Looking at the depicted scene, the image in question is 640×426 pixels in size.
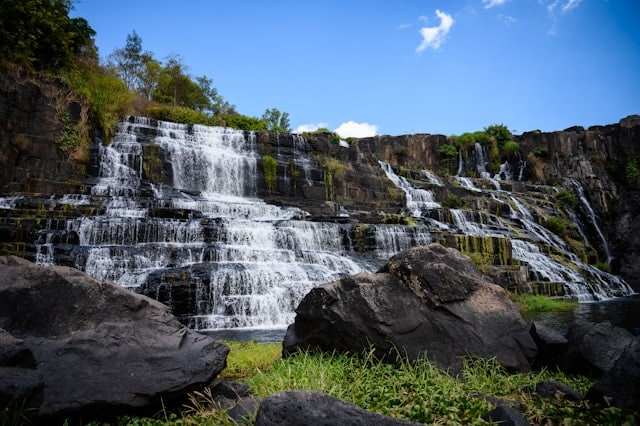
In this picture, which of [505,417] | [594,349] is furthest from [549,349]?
[505,417]

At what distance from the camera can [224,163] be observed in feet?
83.0

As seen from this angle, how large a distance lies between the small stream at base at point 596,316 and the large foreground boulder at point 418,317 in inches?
209

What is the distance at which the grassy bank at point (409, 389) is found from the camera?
3.54 meters

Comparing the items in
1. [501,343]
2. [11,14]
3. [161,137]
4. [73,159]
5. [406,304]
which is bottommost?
[501,343]

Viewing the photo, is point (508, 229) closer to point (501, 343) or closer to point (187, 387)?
point (501, 343)

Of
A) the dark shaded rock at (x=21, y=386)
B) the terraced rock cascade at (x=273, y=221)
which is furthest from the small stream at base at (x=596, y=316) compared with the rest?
the dark shaded rock at (x=21, y=386)

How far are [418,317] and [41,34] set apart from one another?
23873mm

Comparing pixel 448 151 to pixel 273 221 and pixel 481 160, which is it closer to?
pixel 481 160

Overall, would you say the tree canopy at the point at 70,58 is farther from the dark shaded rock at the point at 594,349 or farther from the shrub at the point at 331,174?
the dark shaded rock at the point at 594,349

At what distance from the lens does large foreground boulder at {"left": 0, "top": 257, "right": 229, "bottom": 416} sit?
11.4 ft

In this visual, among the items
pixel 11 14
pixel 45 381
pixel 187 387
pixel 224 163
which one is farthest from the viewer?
pixel 224 163

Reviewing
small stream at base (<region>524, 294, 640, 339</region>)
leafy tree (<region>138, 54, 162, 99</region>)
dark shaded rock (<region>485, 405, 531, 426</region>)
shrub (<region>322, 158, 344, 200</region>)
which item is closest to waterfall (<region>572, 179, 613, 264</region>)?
small stream at base (<region>524, 294, 640, 339</region>)

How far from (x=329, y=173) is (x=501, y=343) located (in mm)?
23150

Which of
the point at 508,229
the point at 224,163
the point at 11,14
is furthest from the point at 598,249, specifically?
the point at 11,14
